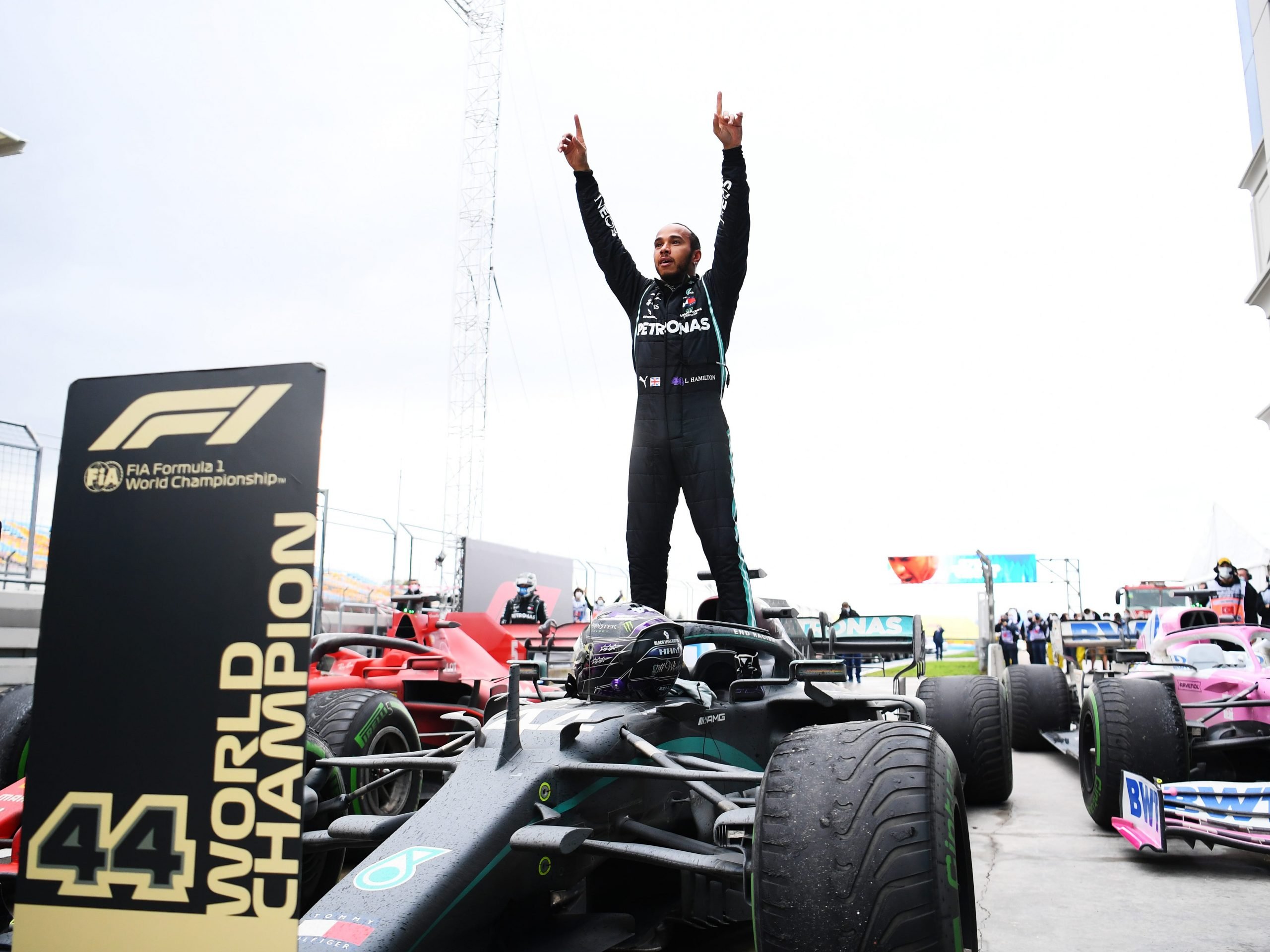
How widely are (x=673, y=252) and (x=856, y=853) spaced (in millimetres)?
3002

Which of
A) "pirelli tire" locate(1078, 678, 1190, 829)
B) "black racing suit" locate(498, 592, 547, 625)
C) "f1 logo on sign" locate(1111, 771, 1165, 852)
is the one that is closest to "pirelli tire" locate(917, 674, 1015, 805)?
"pirelli tire" locate(1078, 678, 1190, 829)

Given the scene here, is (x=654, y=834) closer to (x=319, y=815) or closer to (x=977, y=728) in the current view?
(x=319, y=815)

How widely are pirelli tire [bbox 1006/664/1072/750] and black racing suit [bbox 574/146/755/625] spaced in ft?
19.2

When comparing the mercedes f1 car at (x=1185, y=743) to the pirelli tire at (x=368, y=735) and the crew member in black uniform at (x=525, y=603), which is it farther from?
the crew member in black uniform at (x=525, y=603)

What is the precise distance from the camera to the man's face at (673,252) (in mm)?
4512

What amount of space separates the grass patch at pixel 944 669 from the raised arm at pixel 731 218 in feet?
71.8

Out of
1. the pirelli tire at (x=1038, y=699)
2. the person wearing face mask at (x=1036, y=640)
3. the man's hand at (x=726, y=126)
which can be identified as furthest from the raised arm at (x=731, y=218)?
the person wearing face mask at (x=1036, y=640)

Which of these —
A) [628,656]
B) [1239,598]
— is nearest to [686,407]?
[628,656]

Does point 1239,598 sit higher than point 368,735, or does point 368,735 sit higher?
point 1239,598

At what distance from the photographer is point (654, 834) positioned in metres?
2.99

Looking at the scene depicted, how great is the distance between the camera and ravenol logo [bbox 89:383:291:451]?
1737mm

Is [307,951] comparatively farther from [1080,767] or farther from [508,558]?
[508,558]

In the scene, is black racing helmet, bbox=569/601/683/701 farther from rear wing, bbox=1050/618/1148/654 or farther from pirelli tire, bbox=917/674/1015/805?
rear wing, bbox=1050/618/1148/654

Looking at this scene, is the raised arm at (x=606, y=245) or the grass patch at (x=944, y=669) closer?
the raised arm at (x=606, y=245)
